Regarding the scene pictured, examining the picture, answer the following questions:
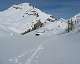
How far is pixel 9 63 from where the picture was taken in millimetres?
14008

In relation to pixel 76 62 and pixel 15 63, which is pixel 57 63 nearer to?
pixel 76 62

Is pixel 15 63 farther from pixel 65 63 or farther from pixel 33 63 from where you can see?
pixel 65 63

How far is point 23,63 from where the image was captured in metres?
14.0

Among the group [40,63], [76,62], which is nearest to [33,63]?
[40,63]

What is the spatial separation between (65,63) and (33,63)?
5.56 ft

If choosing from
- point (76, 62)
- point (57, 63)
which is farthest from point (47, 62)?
point (76, 62)

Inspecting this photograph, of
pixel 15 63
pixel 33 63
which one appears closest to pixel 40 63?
pixel 33 63

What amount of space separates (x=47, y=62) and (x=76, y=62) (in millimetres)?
1582

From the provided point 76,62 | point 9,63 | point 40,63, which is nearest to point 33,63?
point 40,63

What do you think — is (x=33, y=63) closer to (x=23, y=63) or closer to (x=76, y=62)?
(x=23, y=63)

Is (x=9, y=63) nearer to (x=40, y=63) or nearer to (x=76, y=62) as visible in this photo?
(x=40, y=63)

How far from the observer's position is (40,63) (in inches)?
561

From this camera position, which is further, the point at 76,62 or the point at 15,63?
the point at 76,62

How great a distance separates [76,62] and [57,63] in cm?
117
